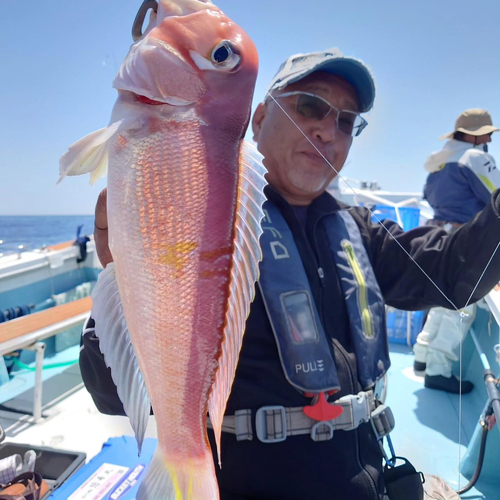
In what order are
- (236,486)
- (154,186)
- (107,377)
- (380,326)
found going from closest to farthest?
1. (154,186)
2. (107,377)
3. (236,486)
4. (380,326)

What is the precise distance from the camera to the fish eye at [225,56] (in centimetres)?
83

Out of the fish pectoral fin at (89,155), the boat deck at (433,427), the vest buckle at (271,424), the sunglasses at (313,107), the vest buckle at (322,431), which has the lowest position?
the boat deck at (433,427)

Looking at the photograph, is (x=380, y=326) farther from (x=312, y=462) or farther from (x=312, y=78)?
(x=312, y=78)

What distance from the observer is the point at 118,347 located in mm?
873

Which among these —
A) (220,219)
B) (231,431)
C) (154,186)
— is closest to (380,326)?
(231,431)

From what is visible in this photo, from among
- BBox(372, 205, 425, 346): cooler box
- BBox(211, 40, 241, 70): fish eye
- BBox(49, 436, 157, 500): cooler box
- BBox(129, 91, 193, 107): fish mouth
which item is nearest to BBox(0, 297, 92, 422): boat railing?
BBox(49, 436, 157, 500): cooler box

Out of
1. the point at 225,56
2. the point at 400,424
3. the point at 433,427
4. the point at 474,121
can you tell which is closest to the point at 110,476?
the point at 225,56

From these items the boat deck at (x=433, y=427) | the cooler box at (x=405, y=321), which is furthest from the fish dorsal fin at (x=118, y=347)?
the cooler box at (x=405, y=321)

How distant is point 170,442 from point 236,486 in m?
0.62

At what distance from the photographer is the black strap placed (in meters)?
1.46

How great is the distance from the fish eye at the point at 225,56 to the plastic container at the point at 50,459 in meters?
2.01

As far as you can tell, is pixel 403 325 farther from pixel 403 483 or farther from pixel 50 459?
pixel 50 459

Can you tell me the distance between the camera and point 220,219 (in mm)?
803

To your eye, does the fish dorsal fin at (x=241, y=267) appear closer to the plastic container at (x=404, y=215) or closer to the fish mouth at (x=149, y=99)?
the fish mouth at (x=149, y=99)
